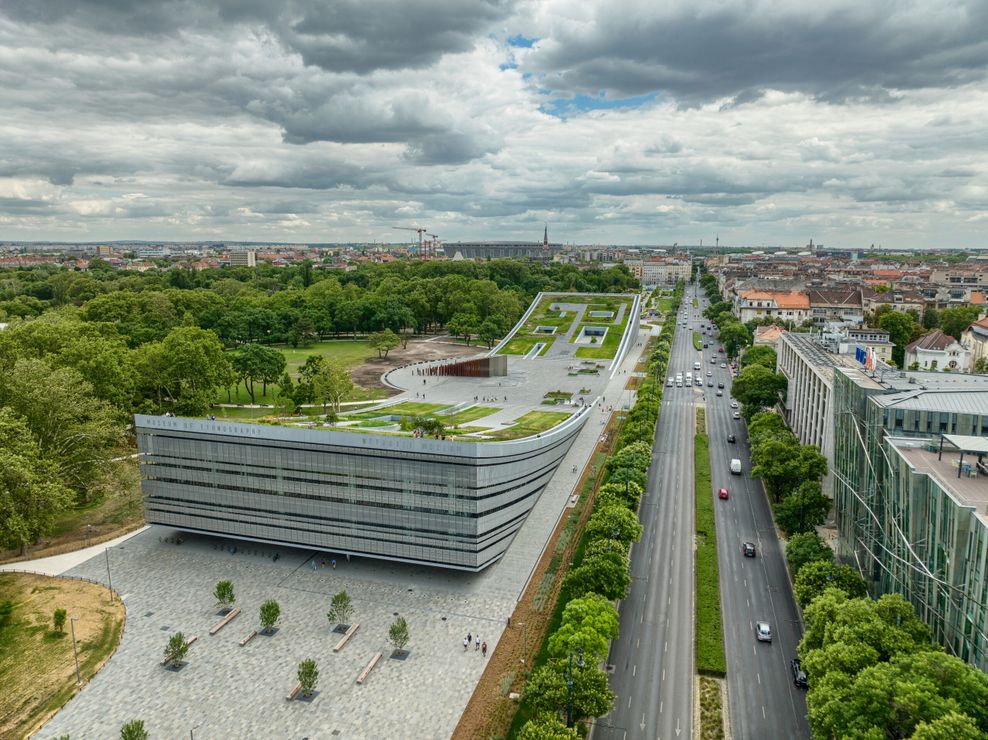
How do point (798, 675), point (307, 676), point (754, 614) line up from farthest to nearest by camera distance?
point (754, 614), point (798, 675), point (307, 676)

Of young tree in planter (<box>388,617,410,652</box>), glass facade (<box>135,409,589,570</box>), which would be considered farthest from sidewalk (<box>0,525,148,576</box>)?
young tree in planter (<box>388,617,410,652</box>)

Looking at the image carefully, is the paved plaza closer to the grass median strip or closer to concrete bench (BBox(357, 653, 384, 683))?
concrete bench (BBox(357, 653, 384, 683))

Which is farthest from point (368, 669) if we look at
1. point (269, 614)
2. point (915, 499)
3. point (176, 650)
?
point (915, 499)

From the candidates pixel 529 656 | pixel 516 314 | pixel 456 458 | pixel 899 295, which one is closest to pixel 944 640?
pixel 529 656

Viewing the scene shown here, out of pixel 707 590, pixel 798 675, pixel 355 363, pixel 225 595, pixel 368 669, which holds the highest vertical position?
pixel 355 363

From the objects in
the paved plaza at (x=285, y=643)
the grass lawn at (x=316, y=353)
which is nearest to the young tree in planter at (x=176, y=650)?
the paved plaza at (x=285, y=643)

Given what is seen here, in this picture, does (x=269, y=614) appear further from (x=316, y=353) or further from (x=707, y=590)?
(x=316, y=353)

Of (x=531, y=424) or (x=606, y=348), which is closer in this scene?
(x=531, y=424)

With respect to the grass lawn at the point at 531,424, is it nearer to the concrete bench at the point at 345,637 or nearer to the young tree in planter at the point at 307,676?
the concrete bench at the point at 345,637
